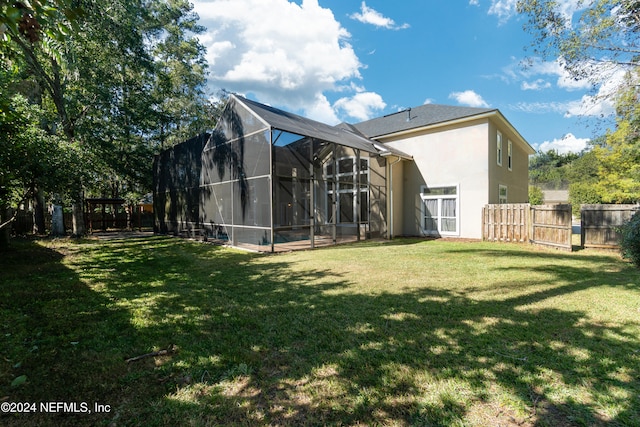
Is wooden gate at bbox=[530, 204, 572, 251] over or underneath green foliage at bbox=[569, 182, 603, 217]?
underneath

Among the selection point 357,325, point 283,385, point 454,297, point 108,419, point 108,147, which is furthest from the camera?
point 108,147

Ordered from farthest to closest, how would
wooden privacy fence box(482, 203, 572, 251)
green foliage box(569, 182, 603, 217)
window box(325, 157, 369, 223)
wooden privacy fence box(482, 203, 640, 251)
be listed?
green foliage box(569, 182, 603, 217)
window box(325, 157, 369, 223)
wooden privacy fence box(482, 203, 572, 251)
wooden privacy fence box(482, 203, 640, 251)

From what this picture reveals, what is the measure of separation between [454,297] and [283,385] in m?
3.15

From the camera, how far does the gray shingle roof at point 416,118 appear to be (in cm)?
1248

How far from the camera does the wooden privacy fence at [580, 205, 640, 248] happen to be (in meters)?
8.43

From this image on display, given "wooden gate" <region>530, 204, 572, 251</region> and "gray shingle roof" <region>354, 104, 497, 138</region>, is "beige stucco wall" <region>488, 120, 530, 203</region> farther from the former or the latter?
"wooden gate" <region>530, 204, 572, 251</region>

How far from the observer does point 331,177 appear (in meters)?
13.0

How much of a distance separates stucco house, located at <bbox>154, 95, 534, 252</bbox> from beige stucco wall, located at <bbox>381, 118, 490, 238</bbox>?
0.14 ft

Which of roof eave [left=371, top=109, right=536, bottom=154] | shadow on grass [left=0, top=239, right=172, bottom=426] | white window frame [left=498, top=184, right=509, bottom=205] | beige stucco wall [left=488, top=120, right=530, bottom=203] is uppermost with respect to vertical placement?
roof eave [left=371, top=109, right=536, bottom=154]

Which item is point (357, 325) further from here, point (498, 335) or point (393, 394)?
point (498, 335)

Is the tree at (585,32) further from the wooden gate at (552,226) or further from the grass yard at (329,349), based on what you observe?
the grass yard at (329,349)

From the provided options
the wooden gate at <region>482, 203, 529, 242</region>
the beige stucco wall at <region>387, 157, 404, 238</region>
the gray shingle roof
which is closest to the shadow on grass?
the beige stucco wall at <region>387, 157, 404, 238</region>

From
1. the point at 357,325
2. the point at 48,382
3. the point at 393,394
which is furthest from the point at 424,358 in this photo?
the point at 48,382

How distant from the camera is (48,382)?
2193mm
